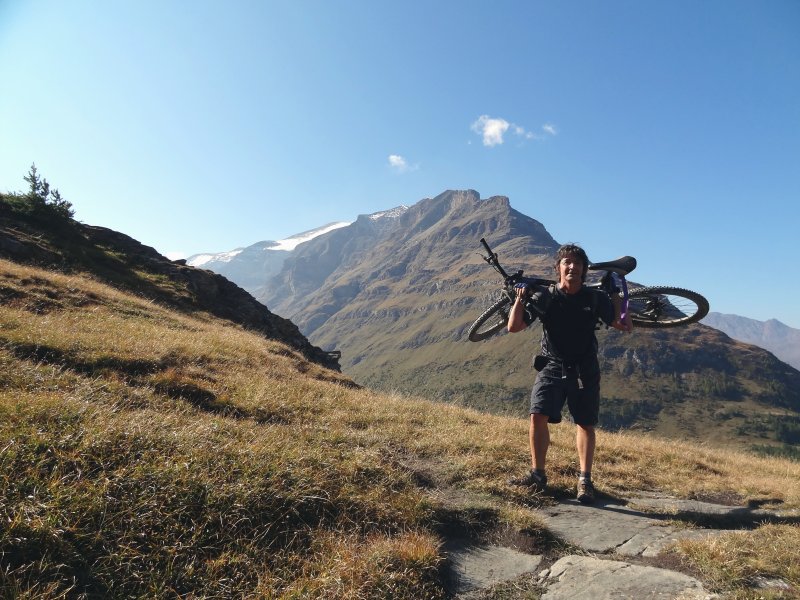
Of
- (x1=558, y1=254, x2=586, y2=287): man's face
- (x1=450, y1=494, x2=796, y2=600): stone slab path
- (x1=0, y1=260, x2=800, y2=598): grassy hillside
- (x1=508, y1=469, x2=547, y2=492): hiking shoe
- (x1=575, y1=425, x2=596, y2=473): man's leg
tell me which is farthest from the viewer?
(x1=558, y1=254, x2=586, y2=287): man's face

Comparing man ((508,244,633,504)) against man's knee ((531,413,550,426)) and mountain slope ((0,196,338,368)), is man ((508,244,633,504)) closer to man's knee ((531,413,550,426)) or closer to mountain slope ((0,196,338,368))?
man's knee ((531,413,550,426))

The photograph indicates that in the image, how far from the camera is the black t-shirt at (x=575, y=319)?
7.30 metres

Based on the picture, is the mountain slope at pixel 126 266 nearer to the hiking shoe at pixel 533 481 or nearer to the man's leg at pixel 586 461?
the hiking shoe at pixel 533 481

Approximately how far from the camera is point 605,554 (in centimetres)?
516

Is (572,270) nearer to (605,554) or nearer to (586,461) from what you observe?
(586,461)

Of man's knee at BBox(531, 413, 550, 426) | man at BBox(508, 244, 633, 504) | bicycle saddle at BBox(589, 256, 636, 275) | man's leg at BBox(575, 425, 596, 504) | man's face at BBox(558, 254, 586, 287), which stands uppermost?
bicycle saddle at BBox(589, 256, 636, 275)

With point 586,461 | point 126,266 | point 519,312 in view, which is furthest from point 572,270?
point 126,266

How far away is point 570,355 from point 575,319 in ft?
2.05

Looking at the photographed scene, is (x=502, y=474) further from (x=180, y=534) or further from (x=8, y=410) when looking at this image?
(x=8, y=410)

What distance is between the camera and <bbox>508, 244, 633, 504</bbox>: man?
7.29 meters

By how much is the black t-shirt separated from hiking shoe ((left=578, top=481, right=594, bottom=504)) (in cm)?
203

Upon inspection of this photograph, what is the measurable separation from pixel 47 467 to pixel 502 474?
248 inches

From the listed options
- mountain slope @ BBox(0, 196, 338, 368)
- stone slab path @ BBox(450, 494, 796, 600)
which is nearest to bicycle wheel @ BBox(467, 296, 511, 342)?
stone slab path @ BBox(450, 494, 796, 600)

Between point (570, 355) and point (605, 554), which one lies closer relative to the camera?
point (605, 554)
